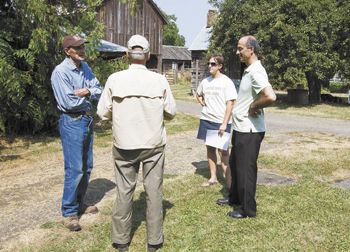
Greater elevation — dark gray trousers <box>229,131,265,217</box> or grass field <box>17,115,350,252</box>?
dark gray trousers <box>229,131,265,217</box>

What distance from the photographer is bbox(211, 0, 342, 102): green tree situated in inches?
702

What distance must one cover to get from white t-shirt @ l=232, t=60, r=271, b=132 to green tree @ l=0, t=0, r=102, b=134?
603cm

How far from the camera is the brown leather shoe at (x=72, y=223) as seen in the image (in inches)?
175

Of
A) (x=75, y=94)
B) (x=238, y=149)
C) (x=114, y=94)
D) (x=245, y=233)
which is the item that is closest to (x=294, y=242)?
(x=245, y=233)

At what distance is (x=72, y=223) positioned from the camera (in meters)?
4.47

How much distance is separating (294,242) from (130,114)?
6.94ft

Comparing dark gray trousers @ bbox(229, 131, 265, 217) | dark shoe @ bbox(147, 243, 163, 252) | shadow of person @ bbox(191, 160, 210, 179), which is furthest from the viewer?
shadow of person @ bbox(191, 160, 210, 179)

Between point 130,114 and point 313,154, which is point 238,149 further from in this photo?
point 313,154

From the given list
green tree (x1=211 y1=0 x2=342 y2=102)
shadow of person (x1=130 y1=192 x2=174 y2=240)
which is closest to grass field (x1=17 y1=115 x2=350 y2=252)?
shadow of person (x1=130 y1=192 x2=174 y2=240)

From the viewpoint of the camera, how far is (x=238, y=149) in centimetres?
464

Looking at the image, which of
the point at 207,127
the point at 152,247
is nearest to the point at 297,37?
the point at 207,127

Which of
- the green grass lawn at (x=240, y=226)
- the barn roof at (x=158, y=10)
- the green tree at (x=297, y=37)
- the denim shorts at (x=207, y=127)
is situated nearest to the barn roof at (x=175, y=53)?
the barn roof at (x=158, y=10)

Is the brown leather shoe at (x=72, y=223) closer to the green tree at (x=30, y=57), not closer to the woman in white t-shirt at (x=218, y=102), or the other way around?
the woman in white t-shirt at (x=218, y=102)

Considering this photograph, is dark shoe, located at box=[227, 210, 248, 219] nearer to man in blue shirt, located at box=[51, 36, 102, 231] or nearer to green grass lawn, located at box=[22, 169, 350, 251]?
green grass lawn, located at box=[22, 169, 350, 251]
